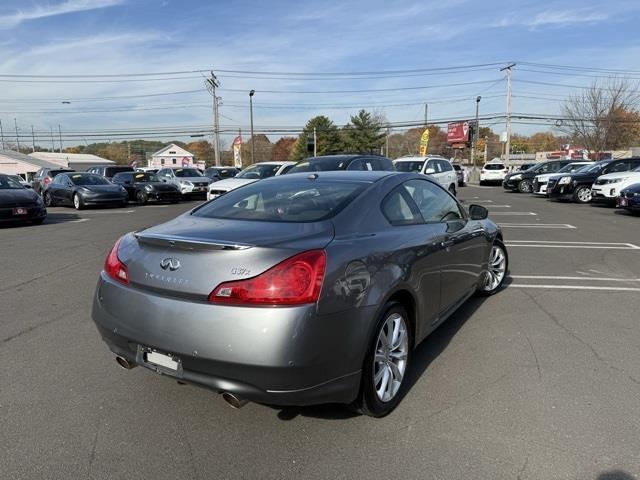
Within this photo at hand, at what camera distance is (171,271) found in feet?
9.15

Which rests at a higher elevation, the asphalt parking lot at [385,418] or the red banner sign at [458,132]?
the red banner sign at [458,132]

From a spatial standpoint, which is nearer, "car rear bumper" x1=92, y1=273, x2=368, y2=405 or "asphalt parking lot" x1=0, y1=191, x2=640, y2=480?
"car rear bumper" x1=92, y1=273, x2=368, y2=405

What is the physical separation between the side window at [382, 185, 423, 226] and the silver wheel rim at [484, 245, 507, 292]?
2.30 metres

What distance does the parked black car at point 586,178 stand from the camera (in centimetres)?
1883

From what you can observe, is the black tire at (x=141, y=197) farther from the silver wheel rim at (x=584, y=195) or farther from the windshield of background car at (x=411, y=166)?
the silver wheel rim at (x=584, y=195)

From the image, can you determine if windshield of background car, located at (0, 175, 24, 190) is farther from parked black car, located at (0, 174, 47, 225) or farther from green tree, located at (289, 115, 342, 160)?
green tree, located at (289, 115, 342, 160)

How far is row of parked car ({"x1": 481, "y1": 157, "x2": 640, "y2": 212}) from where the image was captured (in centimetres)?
1423

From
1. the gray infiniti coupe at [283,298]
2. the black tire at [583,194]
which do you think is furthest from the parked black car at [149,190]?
the gray infiniti coupe at [283,298]

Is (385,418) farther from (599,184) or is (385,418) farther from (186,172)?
(186,172)

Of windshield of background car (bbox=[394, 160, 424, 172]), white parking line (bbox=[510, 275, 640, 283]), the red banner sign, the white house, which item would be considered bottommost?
white parking line (bbox=[510, 275, 640, 283])

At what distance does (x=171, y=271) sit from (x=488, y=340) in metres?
2.96

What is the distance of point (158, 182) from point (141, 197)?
988 millimetres

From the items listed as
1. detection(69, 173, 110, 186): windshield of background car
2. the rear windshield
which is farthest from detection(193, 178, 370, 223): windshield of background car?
the rear windshield

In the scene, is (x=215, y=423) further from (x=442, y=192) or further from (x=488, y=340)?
(x=442, y=192)
